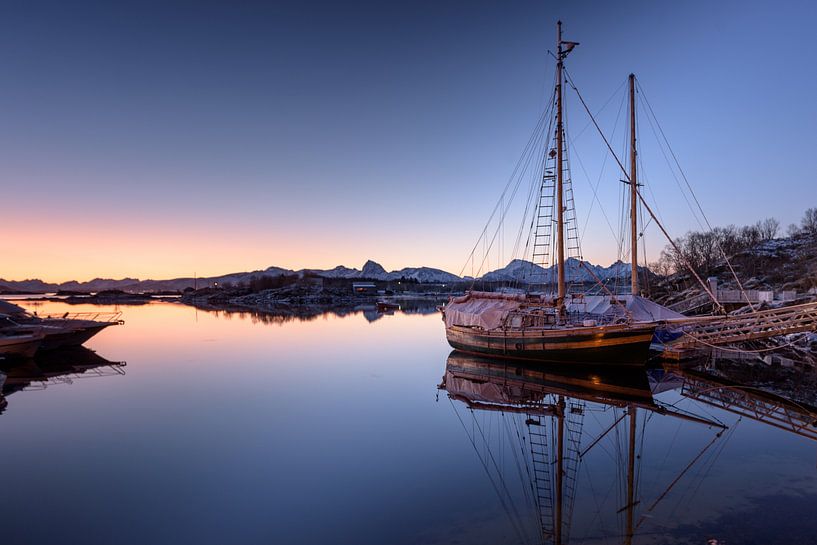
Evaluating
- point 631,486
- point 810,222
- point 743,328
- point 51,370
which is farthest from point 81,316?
point 810,222

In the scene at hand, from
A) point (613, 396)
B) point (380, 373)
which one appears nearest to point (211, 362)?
point (380, 373)

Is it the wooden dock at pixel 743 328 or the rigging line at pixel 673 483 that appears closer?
the rigging line at pixel 673 483

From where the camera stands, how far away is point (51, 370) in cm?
2731

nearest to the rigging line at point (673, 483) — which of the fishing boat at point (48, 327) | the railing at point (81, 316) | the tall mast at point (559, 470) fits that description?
the tall mast at point (559, 470)

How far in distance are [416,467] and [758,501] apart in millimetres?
8125

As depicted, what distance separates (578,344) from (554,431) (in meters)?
10.8

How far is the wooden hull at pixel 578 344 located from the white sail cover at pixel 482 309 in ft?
3.41

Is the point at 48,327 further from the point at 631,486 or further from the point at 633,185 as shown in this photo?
the point at 633,185

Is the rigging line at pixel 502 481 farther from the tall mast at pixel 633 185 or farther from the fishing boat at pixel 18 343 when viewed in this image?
the fishing boat at pixel 18 343

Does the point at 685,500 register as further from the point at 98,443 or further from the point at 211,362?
the point at 211,362

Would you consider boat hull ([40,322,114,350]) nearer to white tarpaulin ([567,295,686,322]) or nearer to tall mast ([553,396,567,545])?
tall mast ([553,396,567,545])

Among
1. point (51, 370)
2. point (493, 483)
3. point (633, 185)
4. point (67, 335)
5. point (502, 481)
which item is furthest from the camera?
point (67, 335)

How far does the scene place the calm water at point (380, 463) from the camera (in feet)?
29.4

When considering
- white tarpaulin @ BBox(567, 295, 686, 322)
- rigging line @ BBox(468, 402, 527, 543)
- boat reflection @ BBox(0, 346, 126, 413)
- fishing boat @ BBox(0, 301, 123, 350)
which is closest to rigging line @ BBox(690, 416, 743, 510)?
rigging line @ BBox(468, 402, 527, 543)
